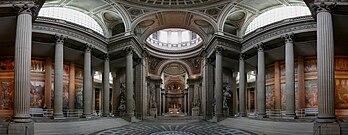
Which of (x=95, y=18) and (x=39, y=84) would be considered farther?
(x=95, y=18)

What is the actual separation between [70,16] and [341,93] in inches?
1093

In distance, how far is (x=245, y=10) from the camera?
32594 mm

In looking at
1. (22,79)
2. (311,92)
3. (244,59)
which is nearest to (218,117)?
(244,59)

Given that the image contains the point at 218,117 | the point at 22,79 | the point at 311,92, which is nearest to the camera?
the point at 22,79

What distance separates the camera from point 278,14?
30438mm

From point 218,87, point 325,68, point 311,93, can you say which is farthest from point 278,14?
point 325,68

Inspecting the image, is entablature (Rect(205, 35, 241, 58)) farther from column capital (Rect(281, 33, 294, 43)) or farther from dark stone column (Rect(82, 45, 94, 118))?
dark stone column (Rect(82, 45, 94, 118))

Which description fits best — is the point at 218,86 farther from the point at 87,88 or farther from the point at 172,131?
the point at 87,88

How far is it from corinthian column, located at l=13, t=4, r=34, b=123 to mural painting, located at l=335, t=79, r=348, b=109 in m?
26.3

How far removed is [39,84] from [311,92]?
27556mm

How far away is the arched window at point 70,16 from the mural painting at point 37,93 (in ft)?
23.8

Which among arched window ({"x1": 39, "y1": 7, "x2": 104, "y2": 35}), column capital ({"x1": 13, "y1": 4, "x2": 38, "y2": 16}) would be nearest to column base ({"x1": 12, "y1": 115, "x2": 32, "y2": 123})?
column capital ({"x1": 13, "y1": 4, "x2": 38, "y2": 16})

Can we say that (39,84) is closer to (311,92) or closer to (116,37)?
(116,37)

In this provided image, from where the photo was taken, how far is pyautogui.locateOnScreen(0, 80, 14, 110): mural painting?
2911 cm
